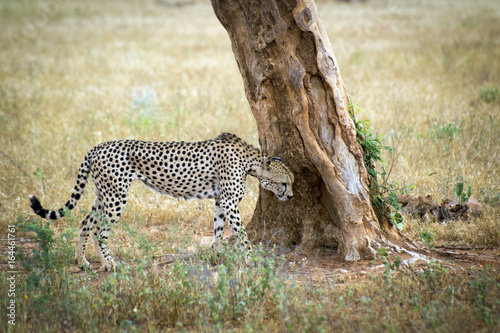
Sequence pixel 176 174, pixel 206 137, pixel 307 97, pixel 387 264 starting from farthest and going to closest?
pixel 206 137, pixel 176 174, pixel 307 97, pixel 387 264

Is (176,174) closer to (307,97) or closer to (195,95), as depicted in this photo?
(307,97)

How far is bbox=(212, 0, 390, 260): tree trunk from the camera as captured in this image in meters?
4.62

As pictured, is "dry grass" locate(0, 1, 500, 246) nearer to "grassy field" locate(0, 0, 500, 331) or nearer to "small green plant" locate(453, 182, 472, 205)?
"grassy field" locate(0, 0, 500, 331)

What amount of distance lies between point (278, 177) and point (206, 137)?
3410 mm

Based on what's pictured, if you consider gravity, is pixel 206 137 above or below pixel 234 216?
above

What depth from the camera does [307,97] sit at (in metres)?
4.71

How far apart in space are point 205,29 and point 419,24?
7.90 meters

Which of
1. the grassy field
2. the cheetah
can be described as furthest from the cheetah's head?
the grassy field

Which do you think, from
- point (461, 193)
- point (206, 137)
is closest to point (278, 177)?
point (461, 193)

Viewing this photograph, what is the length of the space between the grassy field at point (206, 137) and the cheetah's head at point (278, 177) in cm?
72

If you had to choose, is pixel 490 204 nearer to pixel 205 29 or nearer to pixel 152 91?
pixel 152 91

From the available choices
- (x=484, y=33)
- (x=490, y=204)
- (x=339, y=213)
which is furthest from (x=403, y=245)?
(x=484, y=33)

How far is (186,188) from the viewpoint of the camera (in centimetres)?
511

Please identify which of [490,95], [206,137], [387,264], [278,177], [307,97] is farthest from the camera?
[490,95]
